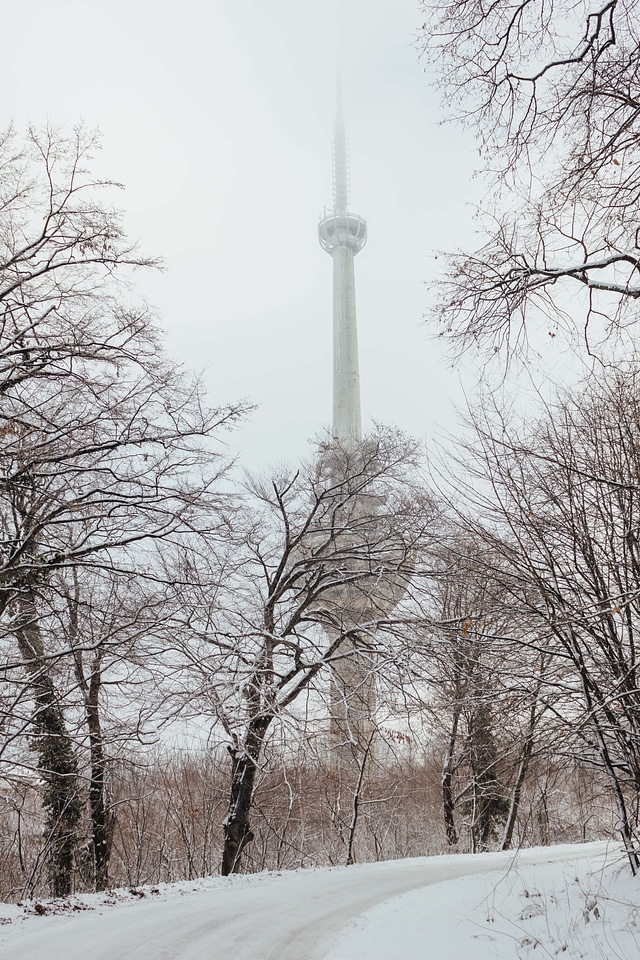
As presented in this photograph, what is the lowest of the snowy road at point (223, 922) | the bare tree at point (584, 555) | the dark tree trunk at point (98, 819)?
the snowy road at point (223, 922)

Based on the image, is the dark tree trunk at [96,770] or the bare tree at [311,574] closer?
the dark tree trunk at [96,770]

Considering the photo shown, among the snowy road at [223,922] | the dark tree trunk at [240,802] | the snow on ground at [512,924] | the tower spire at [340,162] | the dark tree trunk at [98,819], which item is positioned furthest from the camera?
the tower spire at [340,162]

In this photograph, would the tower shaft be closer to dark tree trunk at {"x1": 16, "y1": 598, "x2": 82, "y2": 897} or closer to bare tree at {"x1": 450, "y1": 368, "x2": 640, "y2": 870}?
dark tree trunk at {"x1": 16, "y1": 598, "x2": 82, "y2": 897}

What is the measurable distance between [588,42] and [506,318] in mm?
2189

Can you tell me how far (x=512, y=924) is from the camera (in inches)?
297

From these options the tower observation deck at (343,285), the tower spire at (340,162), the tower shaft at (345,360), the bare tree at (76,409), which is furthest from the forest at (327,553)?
the tower spire at (340,162)

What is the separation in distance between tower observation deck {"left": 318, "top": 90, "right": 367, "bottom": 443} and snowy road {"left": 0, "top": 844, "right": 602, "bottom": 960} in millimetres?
34952

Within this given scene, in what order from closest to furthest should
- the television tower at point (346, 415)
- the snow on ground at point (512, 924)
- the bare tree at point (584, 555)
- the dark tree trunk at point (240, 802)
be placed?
the snow on ground at point (512, 924) < the bare tree at point (584, 555) < the dark tree trunk at point (240, 802) < the television tower at point (346, 415)

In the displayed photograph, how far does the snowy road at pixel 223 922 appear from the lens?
6.72 meters

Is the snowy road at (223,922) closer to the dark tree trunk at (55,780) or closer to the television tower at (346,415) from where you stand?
the television tower at (346,415)

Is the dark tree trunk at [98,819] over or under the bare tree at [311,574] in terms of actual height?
under

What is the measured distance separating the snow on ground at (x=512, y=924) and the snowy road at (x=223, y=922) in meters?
0.40

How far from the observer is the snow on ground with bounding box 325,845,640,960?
6.54 m

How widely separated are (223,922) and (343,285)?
61295mm
